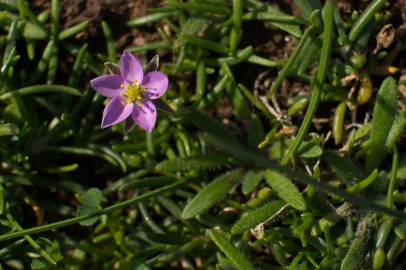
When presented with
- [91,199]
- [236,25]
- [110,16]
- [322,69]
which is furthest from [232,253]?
[110,16]

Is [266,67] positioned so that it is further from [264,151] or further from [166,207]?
[166,207]

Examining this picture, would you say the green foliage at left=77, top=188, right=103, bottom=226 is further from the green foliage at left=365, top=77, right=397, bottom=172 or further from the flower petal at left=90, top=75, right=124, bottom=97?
the green foliage at left=365, top=77, right=397, bottom=172

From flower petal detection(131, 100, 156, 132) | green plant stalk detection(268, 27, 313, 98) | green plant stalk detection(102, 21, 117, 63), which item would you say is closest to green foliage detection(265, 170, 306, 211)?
green plant stalk detection(268, 27, 313, 98)

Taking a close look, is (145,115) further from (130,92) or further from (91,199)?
(91,199)

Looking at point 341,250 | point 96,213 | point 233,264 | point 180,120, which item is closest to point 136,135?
point 180,120

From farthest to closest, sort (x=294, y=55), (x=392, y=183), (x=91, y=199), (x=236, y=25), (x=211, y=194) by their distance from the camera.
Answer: (x=236, y=25) < (x=91, y=199) < (x=211, y=194) < (x=294, y=55) < (x=392, y=183)

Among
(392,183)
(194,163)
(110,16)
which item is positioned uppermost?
(110,16)

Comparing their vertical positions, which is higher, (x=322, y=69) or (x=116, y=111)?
(x=322, y=69)
